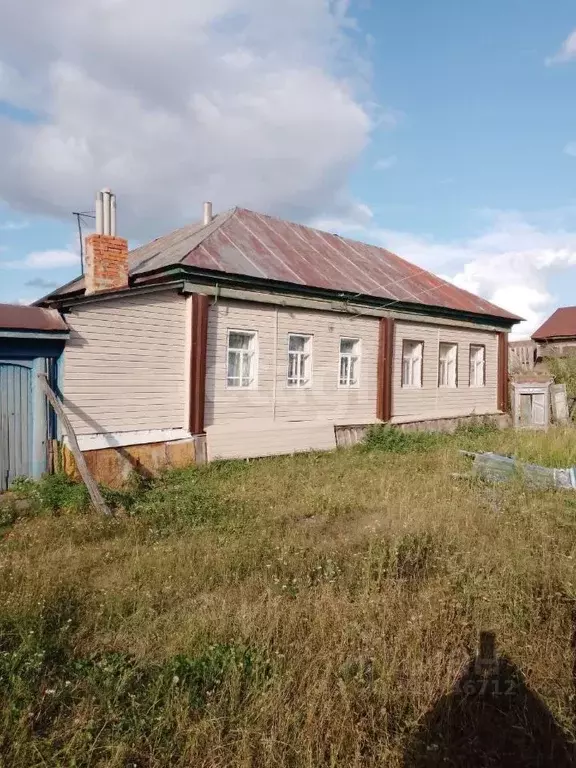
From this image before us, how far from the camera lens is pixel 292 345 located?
1273 centimetres

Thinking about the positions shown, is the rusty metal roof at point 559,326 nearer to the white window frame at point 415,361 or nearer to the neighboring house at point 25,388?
the white window frame at point 415,361

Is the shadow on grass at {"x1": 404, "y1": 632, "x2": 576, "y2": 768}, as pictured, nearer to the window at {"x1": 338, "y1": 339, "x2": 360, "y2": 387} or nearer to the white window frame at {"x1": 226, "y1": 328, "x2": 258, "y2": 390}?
the white window frame at {"x1": 226, "y1": 328, "x2": 258, "y2": 390}

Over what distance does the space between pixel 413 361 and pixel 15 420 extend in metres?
10.7

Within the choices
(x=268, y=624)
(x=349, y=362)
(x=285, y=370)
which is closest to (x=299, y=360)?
(x=285, y=370)

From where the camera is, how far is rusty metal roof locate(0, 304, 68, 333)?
8.10 metres

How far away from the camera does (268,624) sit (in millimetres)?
3951

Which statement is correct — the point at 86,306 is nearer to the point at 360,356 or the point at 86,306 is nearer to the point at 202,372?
the point at 202,372

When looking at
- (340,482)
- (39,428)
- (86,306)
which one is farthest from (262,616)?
(86,306)

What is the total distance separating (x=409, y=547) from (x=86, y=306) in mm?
6446

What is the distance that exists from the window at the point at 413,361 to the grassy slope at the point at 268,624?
840 cm

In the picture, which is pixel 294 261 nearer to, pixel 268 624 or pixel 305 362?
pixel 305 362

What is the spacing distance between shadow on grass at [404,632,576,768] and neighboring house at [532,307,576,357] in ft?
99.1

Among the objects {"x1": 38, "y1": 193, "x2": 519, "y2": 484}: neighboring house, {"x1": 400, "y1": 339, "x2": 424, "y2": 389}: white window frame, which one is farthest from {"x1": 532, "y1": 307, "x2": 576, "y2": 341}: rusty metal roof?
{"x1": 400, "y1": 339, "x2": 424, "y2": 389}: white window frame

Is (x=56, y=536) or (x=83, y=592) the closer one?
(x=83, y=592)
